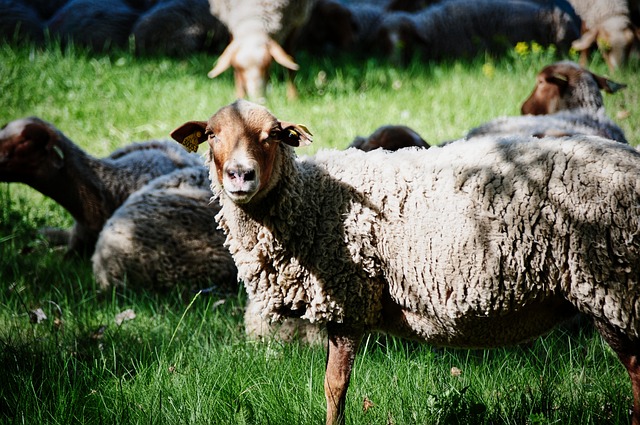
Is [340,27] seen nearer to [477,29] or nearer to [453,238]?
[477,29]

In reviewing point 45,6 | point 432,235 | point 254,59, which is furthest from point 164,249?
point 45,6

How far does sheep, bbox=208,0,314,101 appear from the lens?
26.6ft

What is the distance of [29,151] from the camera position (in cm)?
609

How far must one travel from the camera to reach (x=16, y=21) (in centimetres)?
1123

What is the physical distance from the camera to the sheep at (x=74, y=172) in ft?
19.9

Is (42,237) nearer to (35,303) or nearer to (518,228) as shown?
(35,303)

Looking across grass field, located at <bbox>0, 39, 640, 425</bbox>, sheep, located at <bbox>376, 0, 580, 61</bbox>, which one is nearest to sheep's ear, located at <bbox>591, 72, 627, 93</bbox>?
grass field, located at <bbox>0, 39, 640, 425</bbox>

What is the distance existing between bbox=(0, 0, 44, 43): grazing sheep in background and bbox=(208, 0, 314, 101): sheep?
3813mm

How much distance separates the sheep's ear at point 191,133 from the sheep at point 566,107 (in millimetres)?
2906

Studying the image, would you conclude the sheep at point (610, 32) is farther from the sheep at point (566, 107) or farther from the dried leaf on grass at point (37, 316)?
the dried leaf on grass at point (37, 316)

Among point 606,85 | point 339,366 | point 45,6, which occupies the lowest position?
point 339,366

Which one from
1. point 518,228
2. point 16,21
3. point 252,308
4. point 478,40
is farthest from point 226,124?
point 16,21

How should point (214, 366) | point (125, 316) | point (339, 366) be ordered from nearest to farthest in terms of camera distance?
1. point (339, 366)
2. point (214, 366)
3. point (125, 316)

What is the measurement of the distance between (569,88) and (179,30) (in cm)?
653
